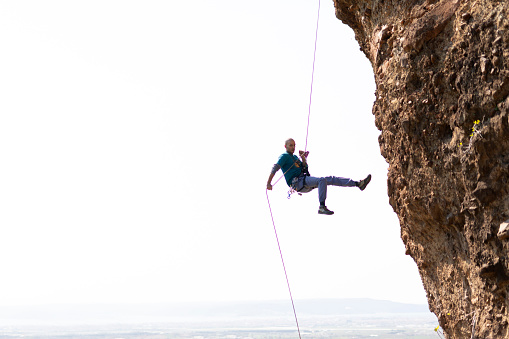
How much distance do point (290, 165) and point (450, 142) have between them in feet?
13.2

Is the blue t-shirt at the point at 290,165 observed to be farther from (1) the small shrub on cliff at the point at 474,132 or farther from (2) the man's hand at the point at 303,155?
(1) the small shrub on cliff at the point at 474,132

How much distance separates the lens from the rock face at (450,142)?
8.54 metres

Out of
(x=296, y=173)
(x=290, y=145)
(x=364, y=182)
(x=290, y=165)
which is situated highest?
(x=290, y=145)

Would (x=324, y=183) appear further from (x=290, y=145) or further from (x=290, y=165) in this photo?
(x=290, y=145)

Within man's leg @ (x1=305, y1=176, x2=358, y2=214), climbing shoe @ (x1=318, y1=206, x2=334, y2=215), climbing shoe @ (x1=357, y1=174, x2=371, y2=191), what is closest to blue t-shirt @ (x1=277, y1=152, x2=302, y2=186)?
man's leg @ (x1=305, y1=176, x2=358, y2=214)

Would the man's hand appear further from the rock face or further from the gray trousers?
the rock face

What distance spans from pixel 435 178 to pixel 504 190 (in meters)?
1.41

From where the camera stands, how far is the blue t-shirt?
12.7m

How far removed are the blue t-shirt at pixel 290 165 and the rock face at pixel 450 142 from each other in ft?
6.26

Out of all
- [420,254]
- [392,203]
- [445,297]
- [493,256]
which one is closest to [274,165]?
[392,203]

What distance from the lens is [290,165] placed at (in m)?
12.7

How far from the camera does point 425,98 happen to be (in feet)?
31.9

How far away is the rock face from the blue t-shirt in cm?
191

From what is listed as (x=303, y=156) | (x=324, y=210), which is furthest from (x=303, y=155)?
(x=324, y=210)
